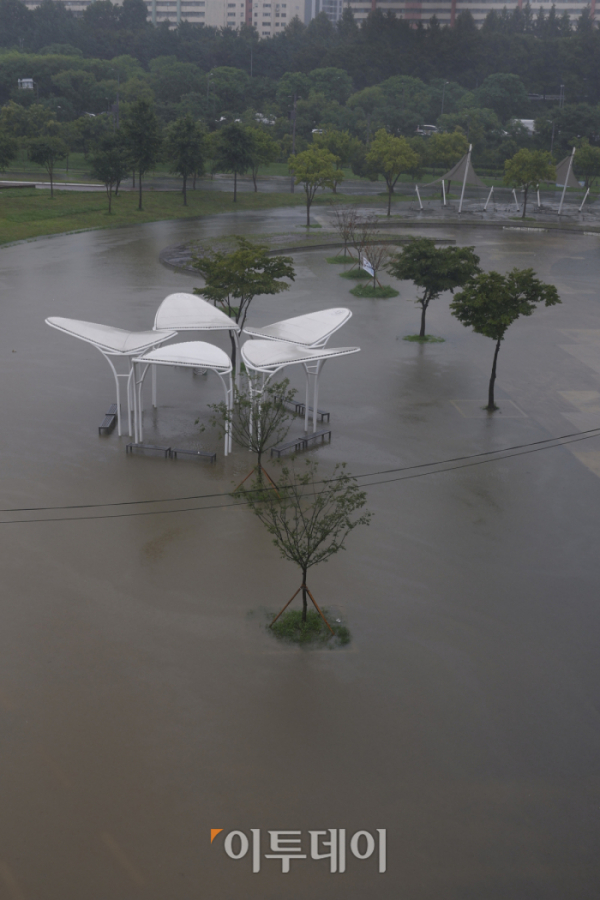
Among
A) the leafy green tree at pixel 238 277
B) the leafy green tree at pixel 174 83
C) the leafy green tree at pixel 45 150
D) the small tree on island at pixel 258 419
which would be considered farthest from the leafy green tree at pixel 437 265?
the leafy green tree at pixel 174 83

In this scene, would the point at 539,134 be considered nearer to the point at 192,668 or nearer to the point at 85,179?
the point at 85,179

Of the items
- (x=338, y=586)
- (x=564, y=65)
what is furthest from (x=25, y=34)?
(x=338, y=586)

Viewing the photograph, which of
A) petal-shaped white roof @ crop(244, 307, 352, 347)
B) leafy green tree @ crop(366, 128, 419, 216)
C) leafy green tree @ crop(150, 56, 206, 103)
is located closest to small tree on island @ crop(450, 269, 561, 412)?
petal-shaped white roof @ crop(244, 307, 352, 347)

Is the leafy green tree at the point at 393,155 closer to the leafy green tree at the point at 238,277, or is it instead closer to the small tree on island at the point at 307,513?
the leafy green tree at the point at 238,277

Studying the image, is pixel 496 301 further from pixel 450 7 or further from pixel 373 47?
pixel 450 7

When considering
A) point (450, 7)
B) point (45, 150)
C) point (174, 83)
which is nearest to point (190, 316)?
point (45, 150)
